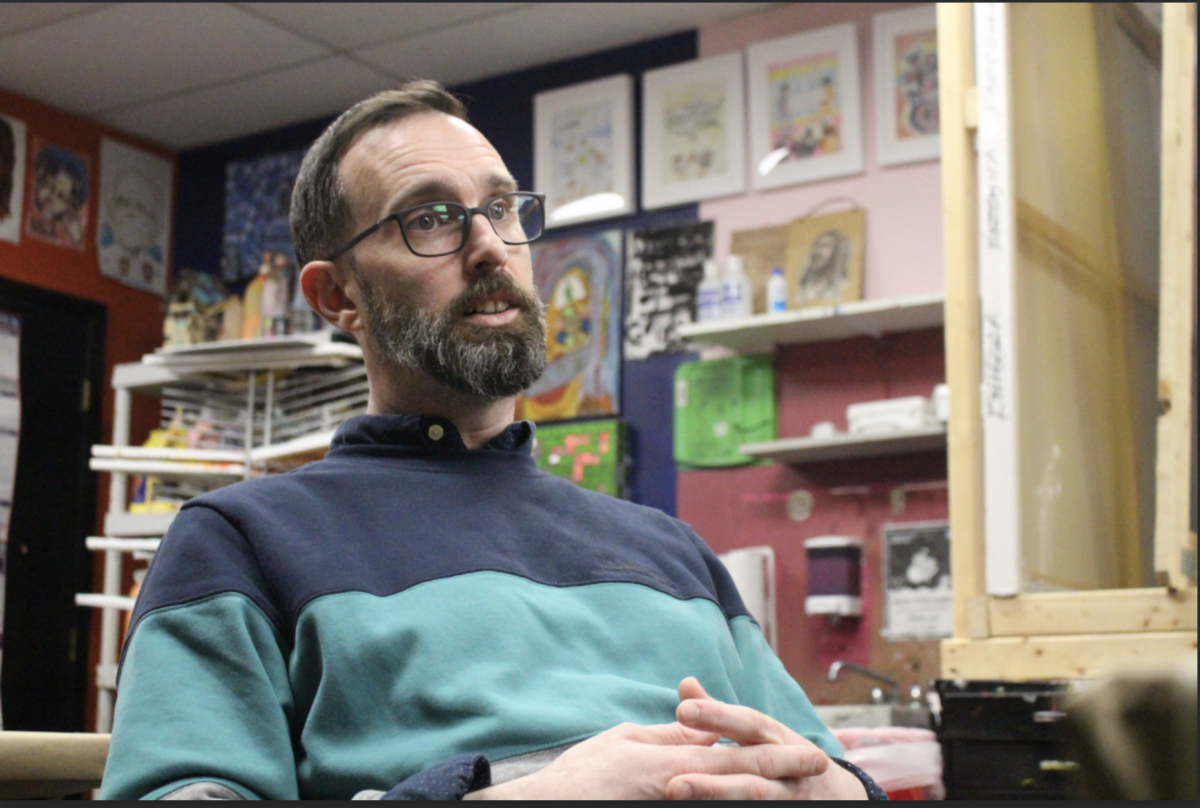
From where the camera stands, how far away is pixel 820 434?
3.74 meters

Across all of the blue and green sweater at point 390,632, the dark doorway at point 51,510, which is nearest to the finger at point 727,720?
the blue and green sweater at point 390,632

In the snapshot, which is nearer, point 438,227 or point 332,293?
point 438,227

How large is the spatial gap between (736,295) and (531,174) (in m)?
1.14

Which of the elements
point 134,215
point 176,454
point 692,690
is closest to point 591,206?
point 176,454

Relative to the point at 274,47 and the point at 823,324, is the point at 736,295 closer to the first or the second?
the point at 823,324

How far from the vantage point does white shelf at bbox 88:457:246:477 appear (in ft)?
12.2

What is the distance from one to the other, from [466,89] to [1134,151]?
8.17 feet

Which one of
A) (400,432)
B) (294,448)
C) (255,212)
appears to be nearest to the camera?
(400,432)

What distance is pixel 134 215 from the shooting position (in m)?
5.35

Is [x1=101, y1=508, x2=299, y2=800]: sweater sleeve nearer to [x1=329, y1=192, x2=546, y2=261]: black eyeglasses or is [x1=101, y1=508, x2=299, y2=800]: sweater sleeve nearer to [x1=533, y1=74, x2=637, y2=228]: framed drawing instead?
[x1=329, y1=192, x2=546, y2=261]: black eyeglasses

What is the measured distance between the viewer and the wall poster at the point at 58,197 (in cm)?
495

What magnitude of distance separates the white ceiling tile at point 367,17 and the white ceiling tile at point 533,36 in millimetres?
55

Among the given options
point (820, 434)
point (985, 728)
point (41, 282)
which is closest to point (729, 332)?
point (820, 434)

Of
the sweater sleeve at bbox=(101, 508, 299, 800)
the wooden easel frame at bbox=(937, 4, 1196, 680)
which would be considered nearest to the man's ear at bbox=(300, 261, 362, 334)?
the sweater sleeve at bbox=(101, 508, 299, 800)
